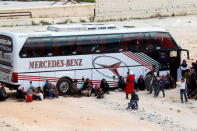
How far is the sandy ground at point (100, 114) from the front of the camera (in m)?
22.4

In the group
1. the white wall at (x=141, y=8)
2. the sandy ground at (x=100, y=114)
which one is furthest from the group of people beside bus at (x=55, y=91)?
the white wall at (x=141, y=8)

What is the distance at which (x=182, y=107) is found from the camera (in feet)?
85.3

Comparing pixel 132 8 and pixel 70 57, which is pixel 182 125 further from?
pixel 132 8

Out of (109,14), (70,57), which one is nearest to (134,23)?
(109,14)

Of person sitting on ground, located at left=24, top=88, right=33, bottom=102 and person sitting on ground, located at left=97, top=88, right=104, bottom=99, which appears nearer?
person sitting on ground, located at left=24, top=88, right=33, bottom=102

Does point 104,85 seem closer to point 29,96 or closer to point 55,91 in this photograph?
point 55,91

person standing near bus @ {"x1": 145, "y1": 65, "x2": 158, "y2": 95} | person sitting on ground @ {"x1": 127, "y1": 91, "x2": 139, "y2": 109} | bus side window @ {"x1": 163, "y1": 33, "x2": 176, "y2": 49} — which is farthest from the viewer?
bus side window @ {"x1": 163, "y1": 33, "x2": 176, "y2": 49}

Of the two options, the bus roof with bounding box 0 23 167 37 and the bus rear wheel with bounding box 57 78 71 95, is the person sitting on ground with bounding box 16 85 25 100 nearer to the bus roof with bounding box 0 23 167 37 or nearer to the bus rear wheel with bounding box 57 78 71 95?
the bus rear wheel with bounding box 57 78 71 95

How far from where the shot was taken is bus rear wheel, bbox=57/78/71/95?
27489 millimetres

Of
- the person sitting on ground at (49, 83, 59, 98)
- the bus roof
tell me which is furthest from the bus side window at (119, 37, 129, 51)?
the person sitting on ground at (49, 83, 59, 98)

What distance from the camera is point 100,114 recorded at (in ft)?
79.7

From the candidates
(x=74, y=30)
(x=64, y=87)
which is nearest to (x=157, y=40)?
(x=74, y=30)

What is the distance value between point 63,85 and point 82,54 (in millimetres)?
1641

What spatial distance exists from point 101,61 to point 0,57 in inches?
184
